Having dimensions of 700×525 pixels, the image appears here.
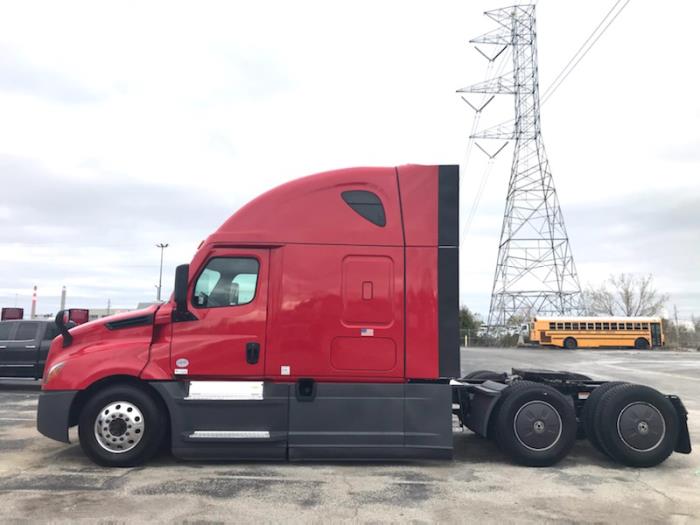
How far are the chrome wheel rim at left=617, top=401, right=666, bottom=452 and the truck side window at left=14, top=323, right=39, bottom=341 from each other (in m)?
13.5

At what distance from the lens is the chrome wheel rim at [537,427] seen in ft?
21.7

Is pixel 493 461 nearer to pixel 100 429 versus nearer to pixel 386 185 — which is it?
pixel 386 185

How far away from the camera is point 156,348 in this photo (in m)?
6.54

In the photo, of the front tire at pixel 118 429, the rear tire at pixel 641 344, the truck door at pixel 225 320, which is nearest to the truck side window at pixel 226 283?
the truck door at pixel 225 320

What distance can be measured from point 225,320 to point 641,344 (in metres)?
44.4

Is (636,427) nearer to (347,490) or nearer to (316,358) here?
(347,490)

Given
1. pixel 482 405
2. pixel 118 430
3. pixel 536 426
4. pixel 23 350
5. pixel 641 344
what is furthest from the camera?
pixel 641 344

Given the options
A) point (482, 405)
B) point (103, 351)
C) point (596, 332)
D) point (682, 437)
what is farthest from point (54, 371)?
point (596, 332)

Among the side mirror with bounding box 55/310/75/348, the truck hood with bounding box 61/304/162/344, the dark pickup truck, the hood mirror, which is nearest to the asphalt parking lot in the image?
the side mirror with bounding box 55/310/75/348

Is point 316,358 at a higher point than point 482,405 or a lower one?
higher

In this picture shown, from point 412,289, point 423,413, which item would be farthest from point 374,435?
point 412,289

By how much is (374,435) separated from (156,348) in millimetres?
2757

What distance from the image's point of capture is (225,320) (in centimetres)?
659

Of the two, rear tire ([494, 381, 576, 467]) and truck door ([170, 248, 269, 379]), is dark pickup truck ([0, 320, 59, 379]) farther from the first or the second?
rear tire ([494, 381, 576, 467])
